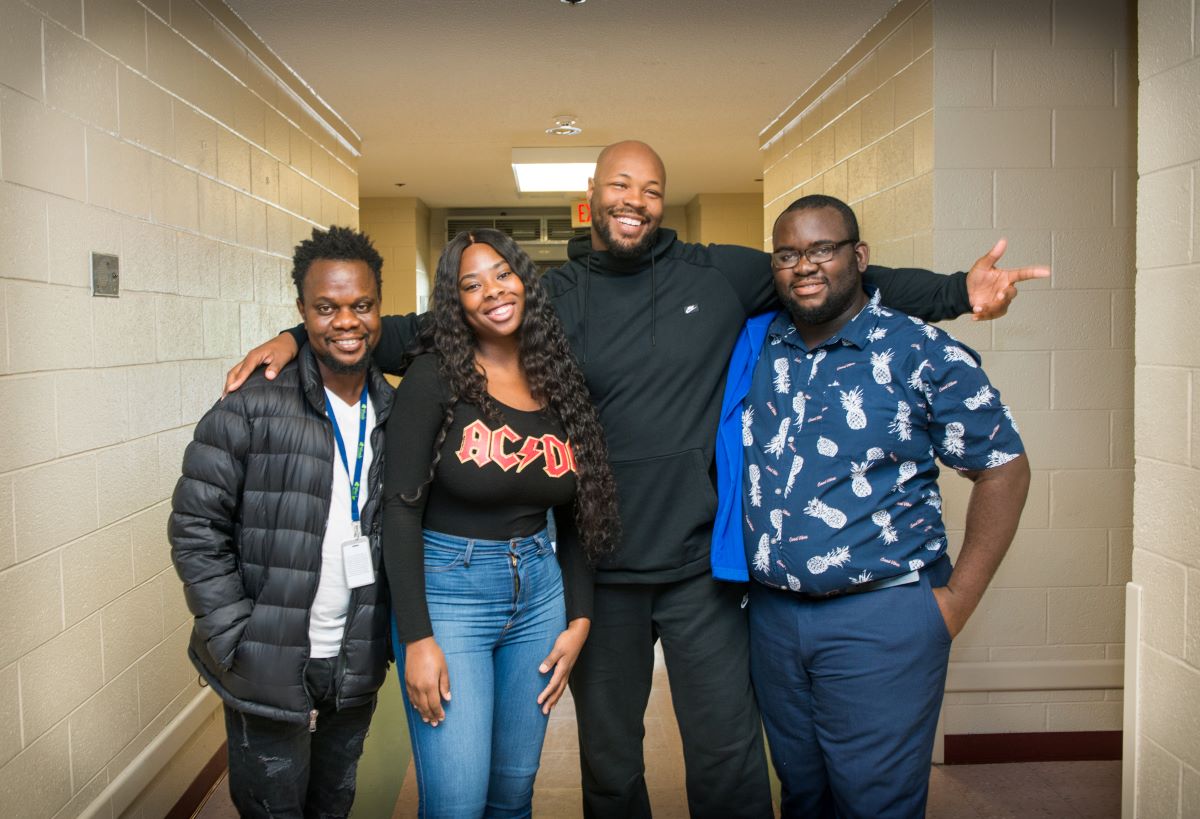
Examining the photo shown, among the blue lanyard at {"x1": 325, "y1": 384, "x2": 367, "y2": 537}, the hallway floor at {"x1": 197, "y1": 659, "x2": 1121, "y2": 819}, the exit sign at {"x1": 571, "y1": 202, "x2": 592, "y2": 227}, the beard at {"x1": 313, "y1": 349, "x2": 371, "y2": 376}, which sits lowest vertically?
the hallway floor at {"x1": 197, "y1": 659, "x2": 1121, "y2": 819}

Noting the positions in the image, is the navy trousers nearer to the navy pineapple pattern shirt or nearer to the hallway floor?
the navy pineapple pattern shirt

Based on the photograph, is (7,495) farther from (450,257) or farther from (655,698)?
(655,698)

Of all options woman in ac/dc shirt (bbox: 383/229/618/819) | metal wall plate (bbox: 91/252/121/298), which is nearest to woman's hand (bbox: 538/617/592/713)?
woman in ac/dc shirt (bbox: 383/229/618/819)

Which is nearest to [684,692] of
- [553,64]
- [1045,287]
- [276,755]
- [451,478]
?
[451,478]

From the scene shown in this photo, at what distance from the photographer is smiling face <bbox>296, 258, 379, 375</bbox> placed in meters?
1.87

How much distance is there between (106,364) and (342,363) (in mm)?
973

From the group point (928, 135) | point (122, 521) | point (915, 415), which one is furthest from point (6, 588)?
point (928, 135)

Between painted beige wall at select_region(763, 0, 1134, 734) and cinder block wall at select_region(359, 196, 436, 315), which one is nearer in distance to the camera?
painted beige wall at select_region(763, 0, 1134, 734)

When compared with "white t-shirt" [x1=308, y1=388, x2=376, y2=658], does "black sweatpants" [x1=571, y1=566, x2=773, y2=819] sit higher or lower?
lower

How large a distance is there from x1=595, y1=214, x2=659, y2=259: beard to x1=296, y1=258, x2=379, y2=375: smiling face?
0.57m

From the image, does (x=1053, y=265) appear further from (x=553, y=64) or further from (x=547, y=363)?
(x=553, y=64)

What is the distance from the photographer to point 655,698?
387 cm

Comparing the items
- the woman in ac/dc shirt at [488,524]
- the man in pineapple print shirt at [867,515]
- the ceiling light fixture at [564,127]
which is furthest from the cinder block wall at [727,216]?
the woman in ac/dc shirt at [488,524]

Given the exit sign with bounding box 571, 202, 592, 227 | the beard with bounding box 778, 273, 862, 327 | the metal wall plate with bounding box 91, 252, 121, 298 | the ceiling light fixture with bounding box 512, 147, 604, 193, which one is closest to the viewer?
the beard with bounding box 778, 273, 862, 327
